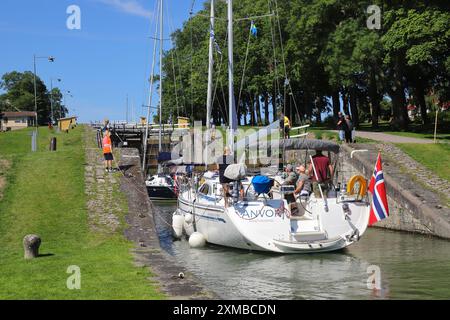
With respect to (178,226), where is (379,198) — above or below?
above

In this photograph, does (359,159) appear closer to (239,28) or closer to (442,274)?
(442,274)

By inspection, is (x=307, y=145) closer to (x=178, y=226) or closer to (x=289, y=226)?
(x=289, y=226)

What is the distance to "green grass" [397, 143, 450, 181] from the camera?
2861cm

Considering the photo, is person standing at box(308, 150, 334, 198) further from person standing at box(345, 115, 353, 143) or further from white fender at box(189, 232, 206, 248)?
person standing at box(345, 115, 353, 143)

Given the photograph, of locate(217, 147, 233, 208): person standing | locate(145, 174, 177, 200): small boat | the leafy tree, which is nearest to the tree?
the leafy tree

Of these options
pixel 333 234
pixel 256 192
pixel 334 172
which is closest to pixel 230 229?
pixel 256 192

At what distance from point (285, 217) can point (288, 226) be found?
1.02 ft

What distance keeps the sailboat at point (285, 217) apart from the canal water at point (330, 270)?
46cm

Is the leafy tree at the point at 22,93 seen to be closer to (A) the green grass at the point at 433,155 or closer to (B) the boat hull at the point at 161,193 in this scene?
(B) the boat hull at the point at 161,193

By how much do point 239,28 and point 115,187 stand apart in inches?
1910

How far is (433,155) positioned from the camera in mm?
30641

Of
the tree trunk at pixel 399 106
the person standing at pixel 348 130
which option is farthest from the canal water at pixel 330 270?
the tree trunk at pixel 399 106

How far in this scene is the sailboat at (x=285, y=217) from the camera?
20.1m

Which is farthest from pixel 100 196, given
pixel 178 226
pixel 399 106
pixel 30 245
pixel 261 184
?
pixel 399 106
